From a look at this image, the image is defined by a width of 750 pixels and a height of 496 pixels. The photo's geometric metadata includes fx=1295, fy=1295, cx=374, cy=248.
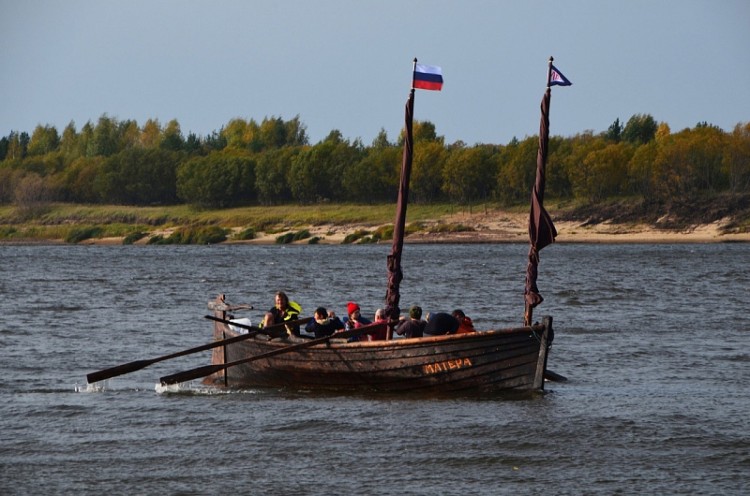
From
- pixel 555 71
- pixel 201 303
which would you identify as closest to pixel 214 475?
pixel 555 71

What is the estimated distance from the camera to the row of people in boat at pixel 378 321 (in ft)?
69.9

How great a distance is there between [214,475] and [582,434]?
5.58 meters

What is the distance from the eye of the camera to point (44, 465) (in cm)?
1706

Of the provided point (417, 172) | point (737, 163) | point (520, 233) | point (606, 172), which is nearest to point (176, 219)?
point (417, 172)

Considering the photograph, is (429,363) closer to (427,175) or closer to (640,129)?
(427,175)

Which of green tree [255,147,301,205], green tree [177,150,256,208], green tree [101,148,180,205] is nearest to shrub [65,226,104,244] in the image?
green tree [177,150,256,208]

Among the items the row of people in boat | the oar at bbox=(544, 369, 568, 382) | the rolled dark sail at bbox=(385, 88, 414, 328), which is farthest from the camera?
the rolled dark sail at bbox=(385, 88, 414, 328)

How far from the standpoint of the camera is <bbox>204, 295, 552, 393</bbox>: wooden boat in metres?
20.6

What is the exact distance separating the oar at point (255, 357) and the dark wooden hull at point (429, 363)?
16cm

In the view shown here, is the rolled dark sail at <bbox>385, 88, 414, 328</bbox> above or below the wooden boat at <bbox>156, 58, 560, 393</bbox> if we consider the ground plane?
above

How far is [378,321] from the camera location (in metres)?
22.7

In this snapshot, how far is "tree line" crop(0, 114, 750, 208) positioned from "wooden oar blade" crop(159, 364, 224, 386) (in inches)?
4064

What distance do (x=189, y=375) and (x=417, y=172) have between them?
119 metres

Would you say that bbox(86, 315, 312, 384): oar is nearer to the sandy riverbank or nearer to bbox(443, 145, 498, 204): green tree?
the sandy riverbank
